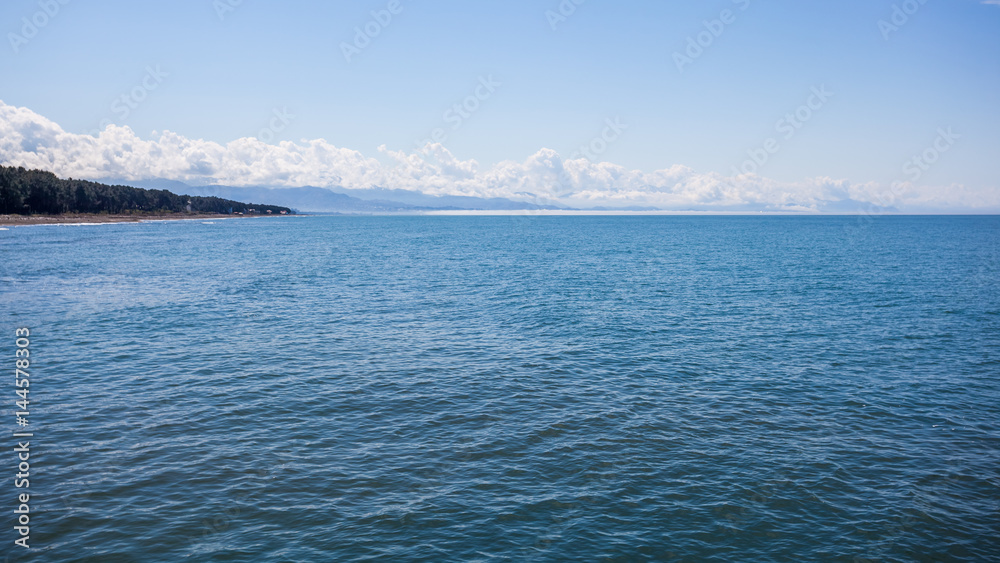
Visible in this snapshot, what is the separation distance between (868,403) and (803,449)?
7.66 m

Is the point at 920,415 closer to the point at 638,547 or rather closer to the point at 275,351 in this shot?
the point at 638,547

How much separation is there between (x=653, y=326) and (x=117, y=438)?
3448cm

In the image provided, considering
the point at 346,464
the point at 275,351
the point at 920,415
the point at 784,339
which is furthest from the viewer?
the point at 784,339

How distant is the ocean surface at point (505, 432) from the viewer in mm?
15688

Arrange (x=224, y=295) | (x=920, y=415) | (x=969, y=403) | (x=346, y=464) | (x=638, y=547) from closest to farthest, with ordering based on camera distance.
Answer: (x=638, y=547) → (x=346, y=464) → (x=920, y=415) → (x=969, y=403) → (x=224, y=295)

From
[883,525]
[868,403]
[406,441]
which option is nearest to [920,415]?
[868,403]

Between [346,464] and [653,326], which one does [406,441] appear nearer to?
[346,464]

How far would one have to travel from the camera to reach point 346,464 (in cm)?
1959

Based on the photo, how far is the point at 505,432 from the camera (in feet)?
74.3

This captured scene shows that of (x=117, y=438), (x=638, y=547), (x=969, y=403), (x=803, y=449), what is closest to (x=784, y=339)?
(x=969, y=403)

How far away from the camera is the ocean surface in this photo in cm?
1569

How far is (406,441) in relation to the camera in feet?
71.1

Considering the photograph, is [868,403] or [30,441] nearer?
[30,441]

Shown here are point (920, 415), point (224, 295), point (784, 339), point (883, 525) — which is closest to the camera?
point (883, 525)
